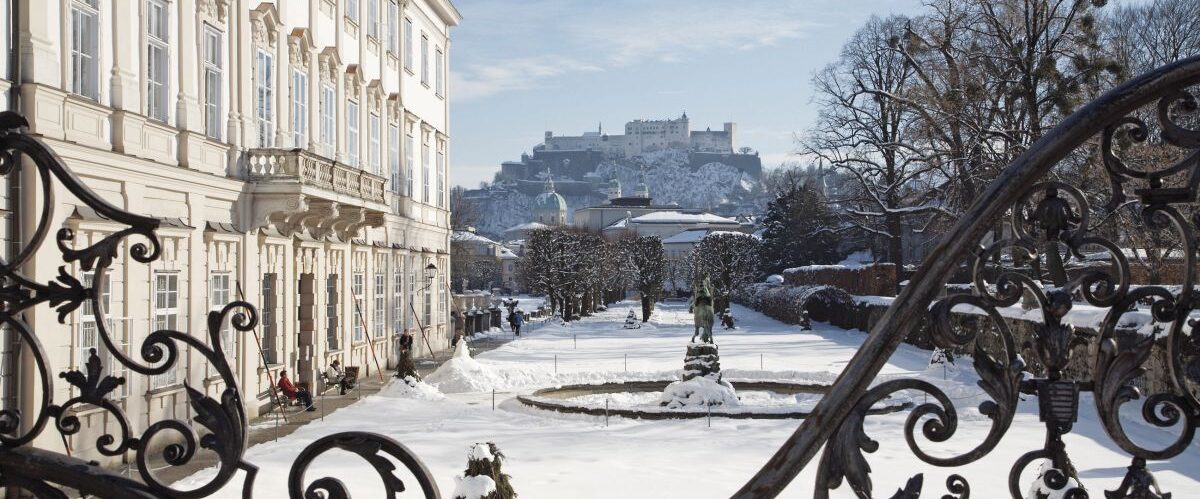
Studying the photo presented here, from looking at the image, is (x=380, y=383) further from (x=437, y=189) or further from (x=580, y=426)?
(x=437, y=189)

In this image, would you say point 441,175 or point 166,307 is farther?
point 441,175

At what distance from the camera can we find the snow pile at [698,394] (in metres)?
19.4

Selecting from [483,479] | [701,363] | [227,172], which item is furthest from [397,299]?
[483,479]

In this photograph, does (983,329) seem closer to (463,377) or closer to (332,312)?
(463,377)

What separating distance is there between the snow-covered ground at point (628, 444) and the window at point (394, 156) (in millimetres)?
6289

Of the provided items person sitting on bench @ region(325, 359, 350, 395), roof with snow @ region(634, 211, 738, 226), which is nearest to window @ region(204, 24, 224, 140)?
person sitting on bench @ region(325, 359, 350, 395)

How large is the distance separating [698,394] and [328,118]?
10507mm

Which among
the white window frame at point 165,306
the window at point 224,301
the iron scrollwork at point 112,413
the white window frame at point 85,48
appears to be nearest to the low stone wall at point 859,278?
the window at point 224,301

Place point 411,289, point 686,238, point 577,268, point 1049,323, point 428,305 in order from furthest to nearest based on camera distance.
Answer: point 686,238 < point 577,268 < point 428,305 < point 411,289 < point 1049,323

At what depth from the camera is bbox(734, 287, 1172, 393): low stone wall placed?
3202 millimetres

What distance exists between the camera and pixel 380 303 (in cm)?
2898

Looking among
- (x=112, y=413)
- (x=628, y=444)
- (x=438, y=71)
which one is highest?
(x=438, y=71)

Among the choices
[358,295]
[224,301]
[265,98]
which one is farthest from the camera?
[358,295]

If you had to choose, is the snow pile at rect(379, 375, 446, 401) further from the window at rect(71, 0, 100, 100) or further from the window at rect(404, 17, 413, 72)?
the window at rect(404, 17, 413, 72)
